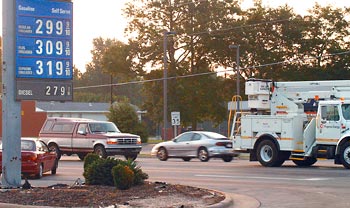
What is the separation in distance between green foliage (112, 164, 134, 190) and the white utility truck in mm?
11890

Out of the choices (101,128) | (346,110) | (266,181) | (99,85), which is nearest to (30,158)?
(266,181)

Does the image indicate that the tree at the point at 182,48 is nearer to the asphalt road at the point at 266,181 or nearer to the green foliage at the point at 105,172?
the asphalt road at the point at 266,181

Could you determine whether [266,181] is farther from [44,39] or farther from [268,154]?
[44,39]

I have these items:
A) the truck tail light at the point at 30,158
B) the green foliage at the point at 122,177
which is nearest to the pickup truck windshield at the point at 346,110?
the truck tail light at the point at 30,158

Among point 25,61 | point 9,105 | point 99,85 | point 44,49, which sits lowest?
point 9,105

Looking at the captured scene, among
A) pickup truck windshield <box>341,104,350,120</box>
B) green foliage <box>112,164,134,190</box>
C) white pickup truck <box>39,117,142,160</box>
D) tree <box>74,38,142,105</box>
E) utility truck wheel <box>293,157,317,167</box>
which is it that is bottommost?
utility truck wheel <box>293,157,317,167</box>

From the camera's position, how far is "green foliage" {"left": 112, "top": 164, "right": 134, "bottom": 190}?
16.0 meters

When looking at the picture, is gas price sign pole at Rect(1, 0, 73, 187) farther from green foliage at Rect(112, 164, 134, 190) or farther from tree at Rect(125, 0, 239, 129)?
tree at Rect(125, 0, 239, 129)

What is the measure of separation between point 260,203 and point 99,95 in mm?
103613

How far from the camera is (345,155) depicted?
25.8 m

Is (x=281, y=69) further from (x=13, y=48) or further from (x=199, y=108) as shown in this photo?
(x=13, y=48)

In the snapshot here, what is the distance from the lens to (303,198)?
16.3 metres

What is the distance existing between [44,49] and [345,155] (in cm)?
1339

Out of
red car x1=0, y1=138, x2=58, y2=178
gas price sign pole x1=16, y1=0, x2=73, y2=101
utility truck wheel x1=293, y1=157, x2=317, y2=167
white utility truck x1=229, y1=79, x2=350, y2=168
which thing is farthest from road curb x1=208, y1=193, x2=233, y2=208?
utility truck wheel x1=293, y1=157, x2=317, y2=167
